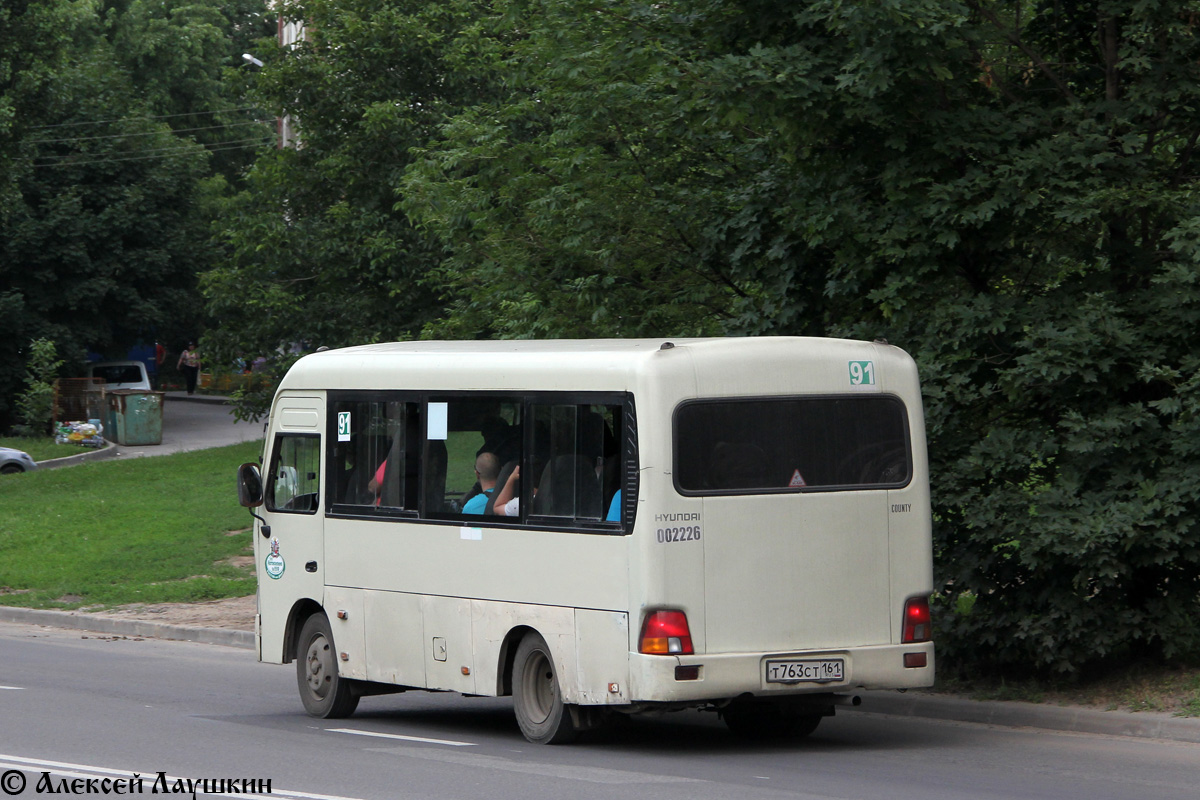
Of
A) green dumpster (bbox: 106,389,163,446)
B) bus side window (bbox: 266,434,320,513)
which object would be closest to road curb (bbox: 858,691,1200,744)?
bus side window (bbox: 266,434,320,513)

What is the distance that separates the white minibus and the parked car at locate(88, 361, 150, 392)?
1561 inches

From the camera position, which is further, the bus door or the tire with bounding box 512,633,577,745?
the bus door

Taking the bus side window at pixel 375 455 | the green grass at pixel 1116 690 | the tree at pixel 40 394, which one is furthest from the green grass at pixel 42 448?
the green grass at pixel 1116 690

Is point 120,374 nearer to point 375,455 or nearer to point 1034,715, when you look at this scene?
point 375,455

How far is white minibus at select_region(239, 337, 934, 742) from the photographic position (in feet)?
32.3

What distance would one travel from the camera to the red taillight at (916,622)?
34.1 feet

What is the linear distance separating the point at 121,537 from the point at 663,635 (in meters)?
17.5

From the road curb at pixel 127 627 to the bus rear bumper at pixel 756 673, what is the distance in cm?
927

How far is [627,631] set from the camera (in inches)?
388

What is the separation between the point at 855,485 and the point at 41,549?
17594 mm

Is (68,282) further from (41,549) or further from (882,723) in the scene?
(882,723)

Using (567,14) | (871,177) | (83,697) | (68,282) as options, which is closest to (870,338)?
(871,177)

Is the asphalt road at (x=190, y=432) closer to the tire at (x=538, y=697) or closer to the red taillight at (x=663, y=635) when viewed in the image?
the tire at (x=538, y=697)

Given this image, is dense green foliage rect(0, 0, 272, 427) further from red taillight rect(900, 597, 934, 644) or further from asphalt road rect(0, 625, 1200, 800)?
red taillight rect(900, 597, 934, 644)
